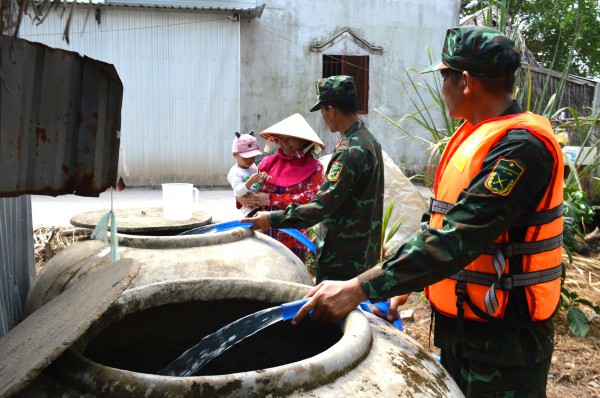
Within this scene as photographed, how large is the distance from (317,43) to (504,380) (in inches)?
454

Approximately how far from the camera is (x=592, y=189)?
7629 millimetres

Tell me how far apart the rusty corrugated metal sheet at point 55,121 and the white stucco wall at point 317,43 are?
11361 mm

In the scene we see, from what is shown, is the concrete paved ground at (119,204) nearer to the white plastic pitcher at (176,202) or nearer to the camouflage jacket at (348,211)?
the white plastic pitcher at (176,202)

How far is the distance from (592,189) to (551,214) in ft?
21.5

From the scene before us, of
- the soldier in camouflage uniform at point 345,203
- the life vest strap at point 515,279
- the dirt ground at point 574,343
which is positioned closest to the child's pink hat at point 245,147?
the soldier in camouflage uniform at point 345,203

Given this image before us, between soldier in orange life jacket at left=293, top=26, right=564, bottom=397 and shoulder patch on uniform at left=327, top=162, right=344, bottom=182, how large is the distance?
1012 millimetres

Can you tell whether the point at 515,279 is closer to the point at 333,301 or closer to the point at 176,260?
the point at 333,301

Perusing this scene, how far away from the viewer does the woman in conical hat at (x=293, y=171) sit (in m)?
4.09

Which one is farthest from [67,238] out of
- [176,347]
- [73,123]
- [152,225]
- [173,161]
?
[173,161]

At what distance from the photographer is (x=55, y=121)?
1317mm

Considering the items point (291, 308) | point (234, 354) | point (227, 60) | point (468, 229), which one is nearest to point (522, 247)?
point (468, 229)

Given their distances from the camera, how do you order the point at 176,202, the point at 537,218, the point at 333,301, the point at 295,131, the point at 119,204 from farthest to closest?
the point at 119,204
the point at 295,131
the point at 176,202
the point at 537,218
the point at 333,301

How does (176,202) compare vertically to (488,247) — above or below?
below

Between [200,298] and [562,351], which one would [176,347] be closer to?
[200,298]
